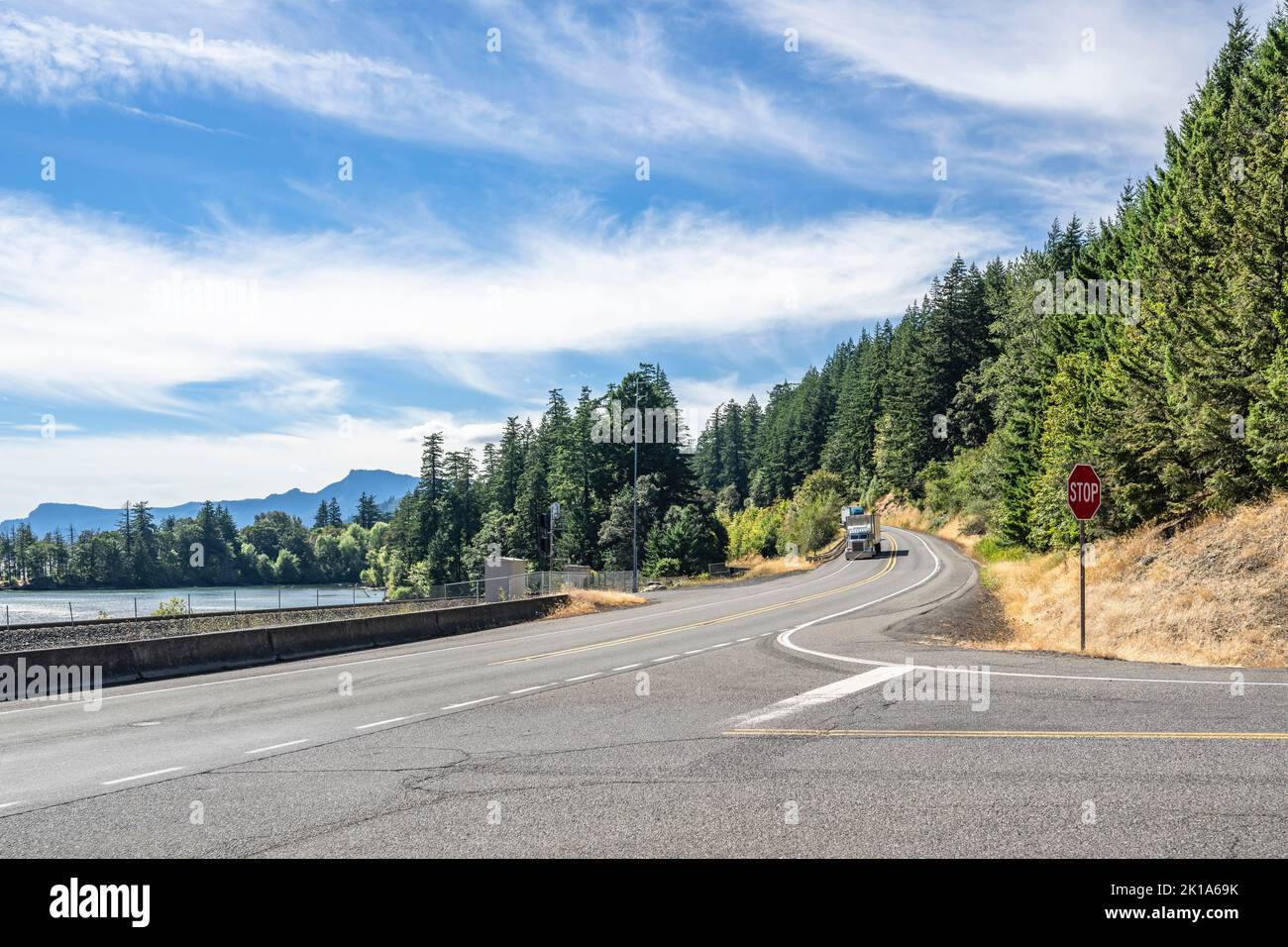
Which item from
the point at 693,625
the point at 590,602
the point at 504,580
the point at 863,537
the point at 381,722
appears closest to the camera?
the point at 381,722

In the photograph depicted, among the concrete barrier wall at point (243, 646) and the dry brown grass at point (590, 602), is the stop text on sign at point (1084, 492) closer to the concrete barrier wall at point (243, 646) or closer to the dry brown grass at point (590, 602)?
the concrete barrier wall at point (243, 646)

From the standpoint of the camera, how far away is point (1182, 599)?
64.1 ft

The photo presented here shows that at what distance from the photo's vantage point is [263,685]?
51.2ft

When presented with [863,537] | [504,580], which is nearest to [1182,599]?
[504,580]

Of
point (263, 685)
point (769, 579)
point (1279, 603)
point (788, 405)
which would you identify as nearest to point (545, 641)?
point (263, 685)

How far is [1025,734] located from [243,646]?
657 inches

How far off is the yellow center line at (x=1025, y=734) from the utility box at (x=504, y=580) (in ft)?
85.2

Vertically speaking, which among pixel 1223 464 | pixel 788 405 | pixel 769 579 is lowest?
pixel 769 579

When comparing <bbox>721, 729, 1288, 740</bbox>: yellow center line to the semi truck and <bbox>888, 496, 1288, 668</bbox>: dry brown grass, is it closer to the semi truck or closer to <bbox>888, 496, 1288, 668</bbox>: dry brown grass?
<bbox>888, 496, 1288, 668</bbox>: dry brown grass

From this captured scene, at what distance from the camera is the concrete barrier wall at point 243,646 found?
16.2 meters

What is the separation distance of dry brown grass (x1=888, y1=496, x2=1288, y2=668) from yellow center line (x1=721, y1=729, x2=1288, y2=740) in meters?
7.67

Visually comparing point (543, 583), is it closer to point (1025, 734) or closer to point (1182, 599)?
point (1182, 599)
